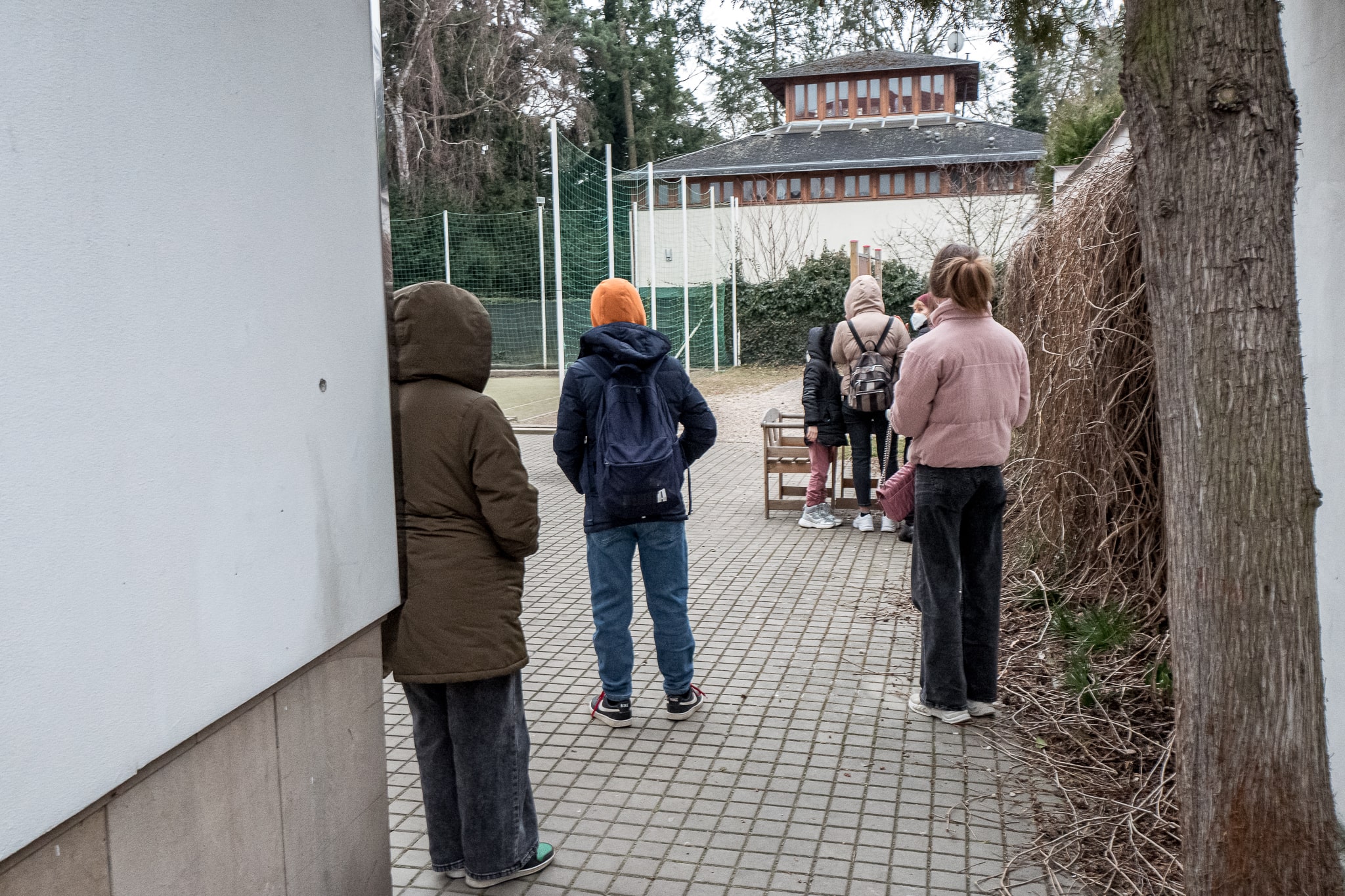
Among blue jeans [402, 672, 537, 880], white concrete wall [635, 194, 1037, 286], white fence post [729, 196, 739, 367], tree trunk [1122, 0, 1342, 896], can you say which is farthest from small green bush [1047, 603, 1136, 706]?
white concrete wall [635, 194, 1037, 286]

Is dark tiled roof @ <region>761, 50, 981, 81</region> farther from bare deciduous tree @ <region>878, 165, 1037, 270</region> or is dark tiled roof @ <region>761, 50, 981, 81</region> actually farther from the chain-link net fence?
the chain-link net fence

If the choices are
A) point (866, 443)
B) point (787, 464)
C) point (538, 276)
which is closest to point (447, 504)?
point (866, 443)

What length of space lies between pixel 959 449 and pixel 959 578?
1.77 ft

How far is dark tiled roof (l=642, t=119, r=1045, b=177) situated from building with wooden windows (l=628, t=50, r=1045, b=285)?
65 millimetres

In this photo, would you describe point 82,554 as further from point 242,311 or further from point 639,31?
point 639,31

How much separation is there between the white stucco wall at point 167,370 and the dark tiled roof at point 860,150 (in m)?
35.2

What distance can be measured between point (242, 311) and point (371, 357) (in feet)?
2.13

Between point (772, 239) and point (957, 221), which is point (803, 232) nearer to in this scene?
point (772, 239)

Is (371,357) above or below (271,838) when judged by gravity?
above

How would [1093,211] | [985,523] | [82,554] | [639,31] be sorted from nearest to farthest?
[82,554] < [985,523] < [1093,211] < [639,31]

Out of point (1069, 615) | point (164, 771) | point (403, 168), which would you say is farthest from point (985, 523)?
point (403, 168)

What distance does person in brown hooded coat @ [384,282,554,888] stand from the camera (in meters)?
3.25

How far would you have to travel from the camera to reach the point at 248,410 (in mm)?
2404

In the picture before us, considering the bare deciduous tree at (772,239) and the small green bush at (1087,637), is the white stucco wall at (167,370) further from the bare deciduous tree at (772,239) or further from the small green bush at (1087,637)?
the bare deciduous tree at (772,239)
